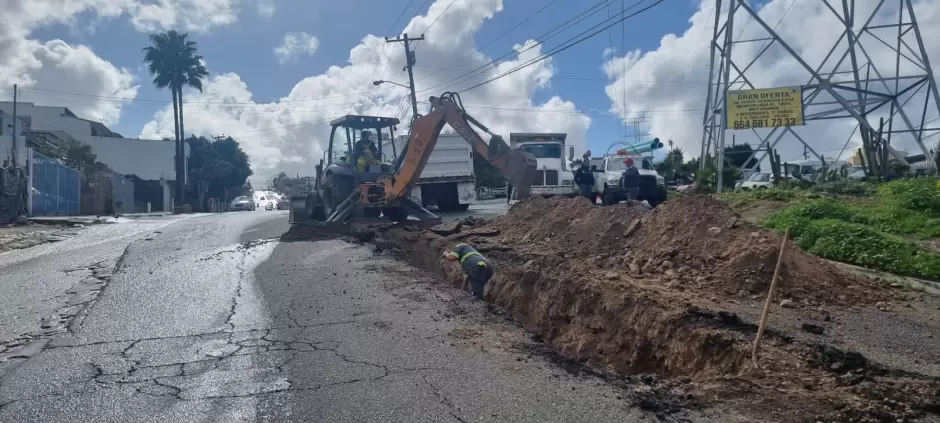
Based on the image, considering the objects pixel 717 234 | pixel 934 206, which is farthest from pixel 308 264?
pixel 934 206

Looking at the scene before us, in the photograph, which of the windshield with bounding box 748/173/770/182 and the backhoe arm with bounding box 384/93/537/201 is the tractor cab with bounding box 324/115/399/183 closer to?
the backhoe arm with bounding box 384/93/537/201

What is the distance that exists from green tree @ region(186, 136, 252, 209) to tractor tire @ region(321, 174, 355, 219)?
48130 millimetres

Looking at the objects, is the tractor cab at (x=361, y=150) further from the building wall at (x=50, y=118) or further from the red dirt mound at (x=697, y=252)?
the building wall at (x=50, y=118)

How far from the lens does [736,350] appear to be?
529 centimetres

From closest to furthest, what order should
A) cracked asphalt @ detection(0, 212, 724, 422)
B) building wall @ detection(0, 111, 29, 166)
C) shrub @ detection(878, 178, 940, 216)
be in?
cracked asphalt @ detection(0, 212, 724, 422)
shrub @ detection(878, 178, 940, 216)
building wall @ detection(0, 111, 29, 166)

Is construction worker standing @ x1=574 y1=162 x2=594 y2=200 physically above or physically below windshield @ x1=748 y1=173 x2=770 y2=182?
below

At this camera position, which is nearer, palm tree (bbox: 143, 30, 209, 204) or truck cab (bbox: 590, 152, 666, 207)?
truck cab (bbox: 590, 152, 666, 207)

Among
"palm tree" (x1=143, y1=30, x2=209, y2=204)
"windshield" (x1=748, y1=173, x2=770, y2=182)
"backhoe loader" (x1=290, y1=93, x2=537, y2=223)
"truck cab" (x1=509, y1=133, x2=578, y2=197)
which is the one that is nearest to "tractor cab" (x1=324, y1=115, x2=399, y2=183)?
"backhoe loader" (x1=290, y1=93, x2=537, y2=223)

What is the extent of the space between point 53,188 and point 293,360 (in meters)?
30.7

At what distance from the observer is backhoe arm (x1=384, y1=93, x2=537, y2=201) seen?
13.6 meters

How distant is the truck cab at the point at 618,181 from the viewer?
21438 mm

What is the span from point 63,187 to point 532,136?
71.2 feet

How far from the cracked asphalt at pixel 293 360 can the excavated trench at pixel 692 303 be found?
569mm

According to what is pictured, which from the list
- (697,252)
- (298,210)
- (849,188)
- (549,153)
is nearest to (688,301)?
(697,252)
